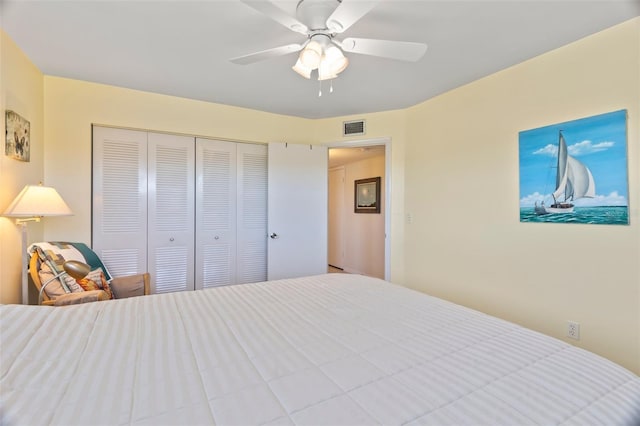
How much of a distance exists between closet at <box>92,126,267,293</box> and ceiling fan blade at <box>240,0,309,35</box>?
6.93 feet

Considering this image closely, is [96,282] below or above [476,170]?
below

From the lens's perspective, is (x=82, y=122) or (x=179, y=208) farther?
(x=179, y=208)

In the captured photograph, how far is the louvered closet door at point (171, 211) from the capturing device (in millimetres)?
3031

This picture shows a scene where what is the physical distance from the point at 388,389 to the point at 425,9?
6.39 feet

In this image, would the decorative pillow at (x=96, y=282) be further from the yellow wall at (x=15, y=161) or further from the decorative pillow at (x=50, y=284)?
the yellow wall at (x=15, y=161)

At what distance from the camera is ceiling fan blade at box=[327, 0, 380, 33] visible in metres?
1.29

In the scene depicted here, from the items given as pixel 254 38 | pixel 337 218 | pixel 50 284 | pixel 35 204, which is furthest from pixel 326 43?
pixel 337 218

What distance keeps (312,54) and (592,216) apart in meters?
2.07

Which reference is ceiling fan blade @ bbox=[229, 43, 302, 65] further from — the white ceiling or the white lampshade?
the white lampshade

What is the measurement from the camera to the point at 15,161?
209cm

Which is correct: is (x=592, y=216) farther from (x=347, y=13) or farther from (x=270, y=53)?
(x=270, y=53)

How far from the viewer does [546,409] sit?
2.47ft

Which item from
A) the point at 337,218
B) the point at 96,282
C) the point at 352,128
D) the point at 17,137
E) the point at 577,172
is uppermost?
the point at 352,128

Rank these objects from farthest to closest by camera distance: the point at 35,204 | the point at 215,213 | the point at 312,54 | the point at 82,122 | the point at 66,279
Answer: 1. the point at 215,213
2. the point at 82,122
3. the point at 66,279
4. the point at 35,204
5. the point at 312,54
